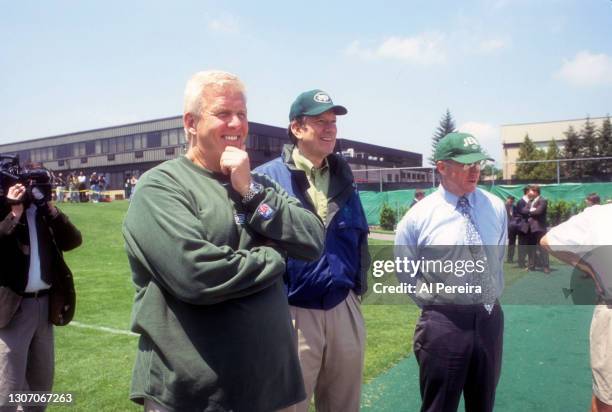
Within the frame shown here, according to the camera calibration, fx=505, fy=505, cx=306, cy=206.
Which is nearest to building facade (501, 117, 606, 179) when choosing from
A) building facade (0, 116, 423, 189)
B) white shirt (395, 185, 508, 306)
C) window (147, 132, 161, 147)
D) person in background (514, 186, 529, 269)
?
building facade (0, 116, 423, 189)

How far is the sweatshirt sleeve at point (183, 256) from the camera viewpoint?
1.43 metres

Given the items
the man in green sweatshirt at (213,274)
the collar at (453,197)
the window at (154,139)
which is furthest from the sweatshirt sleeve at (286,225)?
the window at (154,139)

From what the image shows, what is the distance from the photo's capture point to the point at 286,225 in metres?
1.66

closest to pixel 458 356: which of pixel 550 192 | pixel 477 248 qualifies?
pixel 477 248

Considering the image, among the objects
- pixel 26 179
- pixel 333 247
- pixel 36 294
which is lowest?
pixel 36 294

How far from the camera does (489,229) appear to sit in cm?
270

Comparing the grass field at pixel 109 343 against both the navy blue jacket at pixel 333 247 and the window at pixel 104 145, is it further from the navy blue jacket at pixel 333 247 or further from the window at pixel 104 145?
the window at pixel 104 145

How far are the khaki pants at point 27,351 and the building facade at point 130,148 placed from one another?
109 ft

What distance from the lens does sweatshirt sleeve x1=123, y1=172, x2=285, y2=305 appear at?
143cm

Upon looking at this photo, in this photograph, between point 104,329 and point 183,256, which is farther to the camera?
point 104,329

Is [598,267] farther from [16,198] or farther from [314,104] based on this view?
[16,198]

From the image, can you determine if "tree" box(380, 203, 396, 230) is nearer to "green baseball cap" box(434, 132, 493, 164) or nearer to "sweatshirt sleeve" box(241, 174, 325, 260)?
"green baseball cap" box(434, 132, 493, 164)

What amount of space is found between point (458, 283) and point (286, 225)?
1.26m

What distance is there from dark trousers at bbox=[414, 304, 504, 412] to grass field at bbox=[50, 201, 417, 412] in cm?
171
